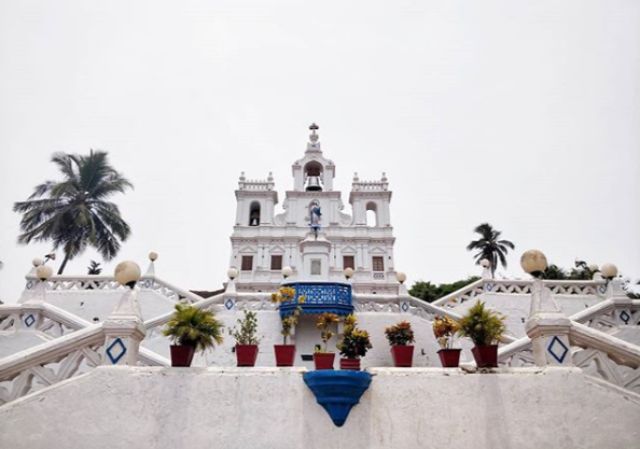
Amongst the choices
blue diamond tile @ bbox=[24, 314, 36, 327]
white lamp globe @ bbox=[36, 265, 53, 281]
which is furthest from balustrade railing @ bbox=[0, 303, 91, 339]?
white lamp globe @ bbox=[36, 265, 53, 281]

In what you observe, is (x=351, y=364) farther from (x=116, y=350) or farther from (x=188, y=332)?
(x=116, y=350)

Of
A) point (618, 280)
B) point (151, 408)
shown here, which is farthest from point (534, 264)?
point (618, 280)

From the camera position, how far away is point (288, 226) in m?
38.8

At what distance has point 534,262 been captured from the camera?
248 inches


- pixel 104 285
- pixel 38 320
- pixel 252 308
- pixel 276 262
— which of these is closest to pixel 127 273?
pixel 38 320

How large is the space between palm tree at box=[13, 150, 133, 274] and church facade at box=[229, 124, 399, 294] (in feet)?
33.5

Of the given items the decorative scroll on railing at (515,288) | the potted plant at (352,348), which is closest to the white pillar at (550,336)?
the potted plant at (352,348)

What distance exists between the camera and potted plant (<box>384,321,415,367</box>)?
6863 mm

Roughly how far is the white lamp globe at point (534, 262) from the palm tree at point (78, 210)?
28.4 meters

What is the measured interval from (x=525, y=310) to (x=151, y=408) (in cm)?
1582

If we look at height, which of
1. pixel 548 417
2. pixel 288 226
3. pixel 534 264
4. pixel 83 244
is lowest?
pixel 548 417

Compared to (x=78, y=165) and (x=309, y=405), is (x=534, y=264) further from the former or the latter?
(x=78, y=165)

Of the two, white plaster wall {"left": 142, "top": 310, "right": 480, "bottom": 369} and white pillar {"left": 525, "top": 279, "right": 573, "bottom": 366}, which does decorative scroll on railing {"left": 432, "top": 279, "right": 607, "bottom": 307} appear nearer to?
white plaster wall {"left": 142, "top": 310, "right": 480, "bottom": 369}

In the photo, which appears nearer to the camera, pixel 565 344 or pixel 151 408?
pixel 151 408
